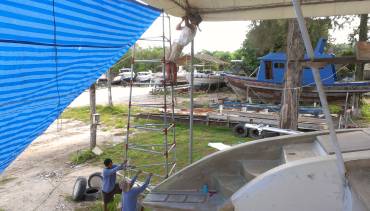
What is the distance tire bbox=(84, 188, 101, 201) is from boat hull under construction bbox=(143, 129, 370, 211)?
128 inches

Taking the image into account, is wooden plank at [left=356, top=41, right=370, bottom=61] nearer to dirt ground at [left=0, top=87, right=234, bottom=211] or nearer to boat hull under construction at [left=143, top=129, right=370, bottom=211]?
boat hull under construction at [left=143, top=129, right=370, bottom=211]

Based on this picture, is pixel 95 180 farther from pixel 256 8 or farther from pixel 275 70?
pixel 275 70

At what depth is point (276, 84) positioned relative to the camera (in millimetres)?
18375

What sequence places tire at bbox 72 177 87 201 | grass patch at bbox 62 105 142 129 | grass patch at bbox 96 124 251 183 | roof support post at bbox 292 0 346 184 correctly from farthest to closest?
grass patch at bbox 62 105 142 129 < grass patch at bbox 96 124 251 183 < tire at bbox 72 177 87 201 < roof support post at bbox 292 0 346 184

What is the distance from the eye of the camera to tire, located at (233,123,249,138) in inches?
491

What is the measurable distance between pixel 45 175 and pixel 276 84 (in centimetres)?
1294

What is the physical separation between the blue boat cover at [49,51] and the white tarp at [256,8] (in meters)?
0.96

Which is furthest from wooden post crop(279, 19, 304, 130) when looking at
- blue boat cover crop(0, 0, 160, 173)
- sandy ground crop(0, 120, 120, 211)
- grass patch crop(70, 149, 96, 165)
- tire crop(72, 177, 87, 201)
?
blue boat cover crop(0, 0, 160, 173)

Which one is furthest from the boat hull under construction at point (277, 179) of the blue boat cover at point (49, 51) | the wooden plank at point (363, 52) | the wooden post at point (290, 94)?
the wooden post at point (290, 94)

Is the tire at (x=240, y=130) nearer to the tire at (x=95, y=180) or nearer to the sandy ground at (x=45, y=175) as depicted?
the sandy ground at (x=45, y=175)

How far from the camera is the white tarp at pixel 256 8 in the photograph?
566 cm

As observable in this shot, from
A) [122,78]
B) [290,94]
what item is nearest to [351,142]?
[290,94]

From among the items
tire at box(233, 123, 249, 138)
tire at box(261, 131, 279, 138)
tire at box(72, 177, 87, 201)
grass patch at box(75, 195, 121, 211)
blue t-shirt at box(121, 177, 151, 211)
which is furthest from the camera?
tire at box(233, 123, 249, 138)

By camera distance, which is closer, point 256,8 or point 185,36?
point 185,36
